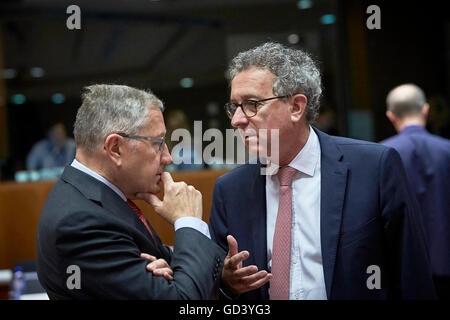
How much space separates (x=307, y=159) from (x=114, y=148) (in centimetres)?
63

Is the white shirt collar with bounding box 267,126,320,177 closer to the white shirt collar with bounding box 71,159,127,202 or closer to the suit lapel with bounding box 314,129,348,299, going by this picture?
the suit lapel with bounding box 314,129,348,299

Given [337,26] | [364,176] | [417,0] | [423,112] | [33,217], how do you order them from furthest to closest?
[417,0] < [337,26] < [33,217] < [423,112] < [364,176]

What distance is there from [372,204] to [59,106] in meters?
6.58

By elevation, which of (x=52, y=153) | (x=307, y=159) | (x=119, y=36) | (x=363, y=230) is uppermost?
(x=119, y=36)

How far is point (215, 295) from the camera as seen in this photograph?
1.39m

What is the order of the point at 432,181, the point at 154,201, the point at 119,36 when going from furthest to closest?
the point at 119,36 < the point at 432,181 < the point at 154,201

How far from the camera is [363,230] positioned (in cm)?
146

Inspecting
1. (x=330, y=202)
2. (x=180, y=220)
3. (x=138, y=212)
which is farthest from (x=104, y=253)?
(x=330, y=202)

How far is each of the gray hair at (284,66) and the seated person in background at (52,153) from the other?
410 cm

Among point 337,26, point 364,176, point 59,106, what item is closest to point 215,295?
point 364,176

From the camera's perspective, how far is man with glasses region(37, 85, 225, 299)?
3.92 feet

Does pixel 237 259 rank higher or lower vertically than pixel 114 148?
lower

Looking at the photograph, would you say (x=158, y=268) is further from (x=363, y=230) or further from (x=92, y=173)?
(x=363, y=230)

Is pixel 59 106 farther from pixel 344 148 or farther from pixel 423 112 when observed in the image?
pixel 344 148
